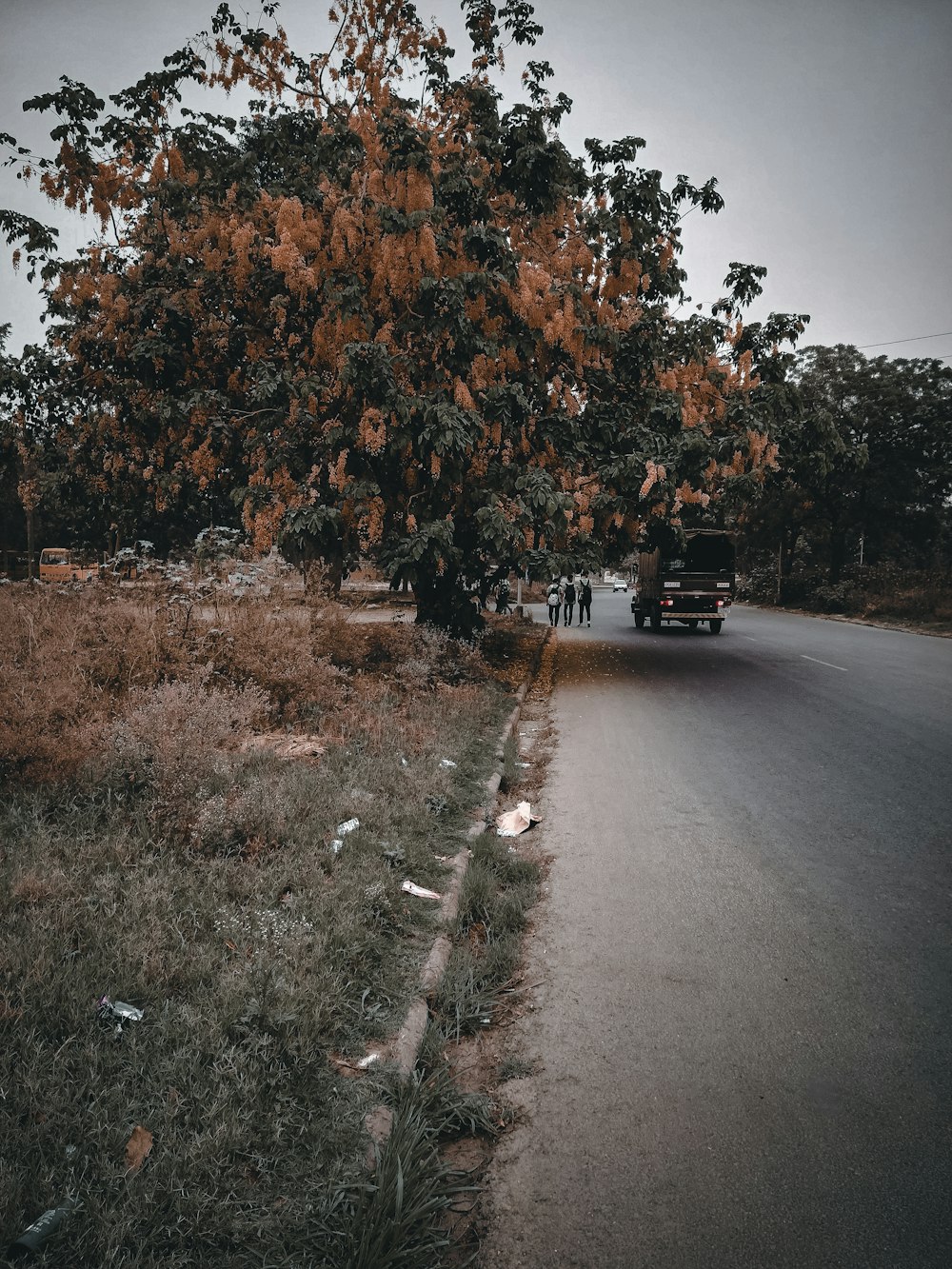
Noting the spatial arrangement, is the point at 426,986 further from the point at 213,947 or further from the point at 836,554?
the point at 836,554

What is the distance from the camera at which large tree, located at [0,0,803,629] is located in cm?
1003

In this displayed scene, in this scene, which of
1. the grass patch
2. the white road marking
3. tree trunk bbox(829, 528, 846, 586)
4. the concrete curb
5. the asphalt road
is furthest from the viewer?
tree trunk bbox(829, 528, 846, 586)

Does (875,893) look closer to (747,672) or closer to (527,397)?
(527,397)

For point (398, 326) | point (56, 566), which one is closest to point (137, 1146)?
point (398, 326)

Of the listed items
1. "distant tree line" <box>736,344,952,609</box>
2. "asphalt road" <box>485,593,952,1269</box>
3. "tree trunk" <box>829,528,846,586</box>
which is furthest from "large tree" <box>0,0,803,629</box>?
"tree trunk" <box>829,528,846,586</box>

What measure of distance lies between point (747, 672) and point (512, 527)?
19.9 ft

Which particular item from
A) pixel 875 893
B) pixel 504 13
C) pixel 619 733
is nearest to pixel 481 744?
pixel 619 733

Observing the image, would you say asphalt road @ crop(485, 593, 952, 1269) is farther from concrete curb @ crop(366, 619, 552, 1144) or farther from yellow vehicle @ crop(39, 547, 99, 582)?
yellow vehicle @ crop(39, 547, 99, 582)

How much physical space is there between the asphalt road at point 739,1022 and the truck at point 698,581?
1479 centimetres

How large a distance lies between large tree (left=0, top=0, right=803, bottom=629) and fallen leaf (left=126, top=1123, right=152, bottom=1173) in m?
7.77

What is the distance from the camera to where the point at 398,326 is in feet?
33.8

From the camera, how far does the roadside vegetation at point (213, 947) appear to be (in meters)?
2.16

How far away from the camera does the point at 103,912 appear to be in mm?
3582

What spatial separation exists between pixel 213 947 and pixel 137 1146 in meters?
1.06
